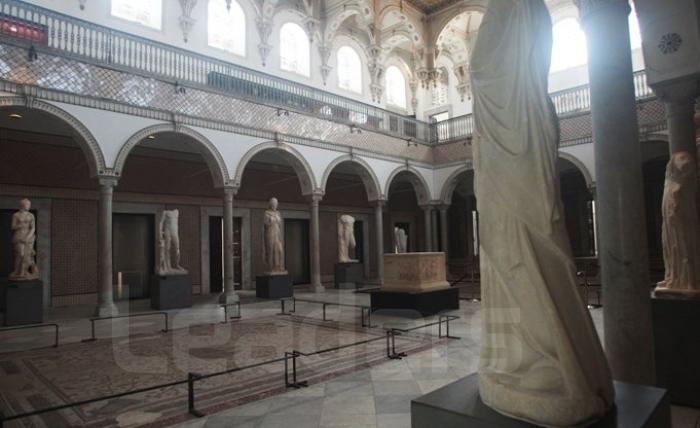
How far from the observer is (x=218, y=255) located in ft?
52.2

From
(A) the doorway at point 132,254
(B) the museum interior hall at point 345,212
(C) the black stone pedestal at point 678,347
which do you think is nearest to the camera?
(B) the museum interior hall at point 345,212

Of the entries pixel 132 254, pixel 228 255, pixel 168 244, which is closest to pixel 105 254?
pixel 168 244

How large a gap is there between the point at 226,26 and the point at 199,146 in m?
5.97

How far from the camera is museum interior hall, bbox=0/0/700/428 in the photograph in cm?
190

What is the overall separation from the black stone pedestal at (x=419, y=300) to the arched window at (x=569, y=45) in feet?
44.1

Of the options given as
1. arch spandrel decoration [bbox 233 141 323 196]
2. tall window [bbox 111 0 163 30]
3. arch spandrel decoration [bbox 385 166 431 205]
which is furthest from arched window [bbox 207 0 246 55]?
arch spandrel decoration [bbox 385 166 431 205]

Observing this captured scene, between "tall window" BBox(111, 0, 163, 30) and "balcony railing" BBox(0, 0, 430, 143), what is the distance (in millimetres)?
2308

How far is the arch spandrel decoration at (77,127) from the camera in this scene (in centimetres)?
891

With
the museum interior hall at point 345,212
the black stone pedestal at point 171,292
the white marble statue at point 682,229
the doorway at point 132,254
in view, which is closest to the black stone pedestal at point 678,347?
the museum interior hall at point 345,212

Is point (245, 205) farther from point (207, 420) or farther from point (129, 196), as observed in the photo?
point (207, 420)

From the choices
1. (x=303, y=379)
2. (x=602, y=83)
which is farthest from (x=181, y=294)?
(x=602, y=83)

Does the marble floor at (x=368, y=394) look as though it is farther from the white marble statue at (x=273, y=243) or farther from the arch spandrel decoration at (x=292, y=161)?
the arch spandrel decoration at (x=292, y=161)

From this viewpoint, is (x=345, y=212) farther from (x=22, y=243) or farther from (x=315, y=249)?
(x=22, y=243)

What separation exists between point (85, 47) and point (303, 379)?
30.7 ft
